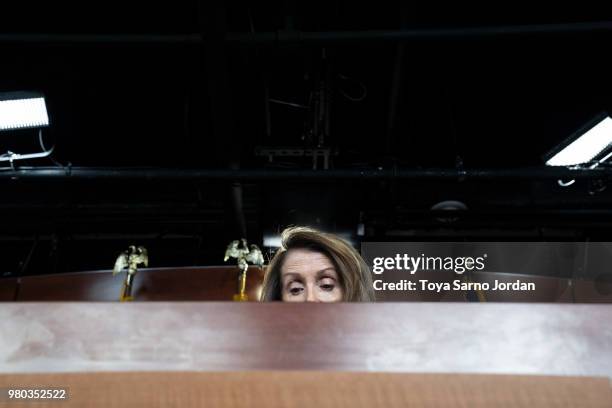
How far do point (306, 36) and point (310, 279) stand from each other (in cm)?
147

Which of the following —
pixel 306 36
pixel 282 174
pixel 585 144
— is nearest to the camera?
pixel 306 36

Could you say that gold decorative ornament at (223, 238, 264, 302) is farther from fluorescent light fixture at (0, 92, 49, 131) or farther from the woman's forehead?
the woman's forehead

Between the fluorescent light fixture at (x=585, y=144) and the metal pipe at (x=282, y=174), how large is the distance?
0.07m

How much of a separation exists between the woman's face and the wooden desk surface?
2.99 feet

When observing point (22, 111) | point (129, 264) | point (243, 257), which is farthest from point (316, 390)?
point (129, 264)

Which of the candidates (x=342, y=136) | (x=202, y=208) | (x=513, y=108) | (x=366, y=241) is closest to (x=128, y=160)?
(x=202, y=208)

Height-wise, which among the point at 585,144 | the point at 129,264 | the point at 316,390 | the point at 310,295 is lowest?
the point at 316,390

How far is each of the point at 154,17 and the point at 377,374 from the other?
2786 mm

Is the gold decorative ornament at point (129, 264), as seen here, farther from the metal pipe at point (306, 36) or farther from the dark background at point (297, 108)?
the metal pipe at point (306, 36)

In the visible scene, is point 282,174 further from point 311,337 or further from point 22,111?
point 311,337

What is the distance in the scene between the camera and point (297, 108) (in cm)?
346

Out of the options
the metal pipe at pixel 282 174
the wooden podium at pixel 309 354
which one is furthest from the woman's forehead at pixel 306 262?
the metal pipe at pixel 282 174

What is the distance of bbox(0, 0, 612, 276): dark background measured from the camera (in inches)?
106

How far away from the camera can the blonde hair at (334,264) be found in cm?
139
